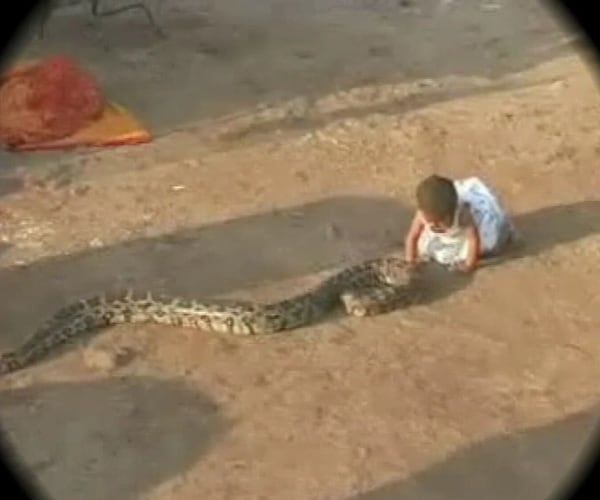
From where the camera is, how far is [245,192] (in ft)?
26.1

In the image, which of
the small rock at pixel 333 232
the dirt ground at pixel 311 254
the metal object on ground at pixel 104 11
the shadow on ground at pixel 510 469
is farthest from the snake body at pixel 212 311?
the metal object on ground at pixel 104 11

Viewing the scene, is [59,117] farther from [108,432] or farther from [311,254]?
[108,432]

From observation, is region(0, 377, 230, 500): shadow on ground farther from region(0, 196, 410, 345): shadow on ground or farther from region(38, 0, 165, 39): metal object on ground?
region(38, 0, 165, 39): metal object on ground

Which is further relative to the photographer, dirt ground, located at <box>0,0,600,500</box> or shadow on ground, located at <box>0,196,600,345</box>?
shadow on ground, located at <box>0,196,600,345</box>

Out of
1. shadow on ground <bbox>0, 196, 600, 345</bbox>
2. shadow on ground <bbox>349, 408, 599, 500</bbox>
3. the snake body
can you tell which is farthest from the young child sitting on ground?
shadow on ground <bbox>349, 408, 599, 500</bbox>

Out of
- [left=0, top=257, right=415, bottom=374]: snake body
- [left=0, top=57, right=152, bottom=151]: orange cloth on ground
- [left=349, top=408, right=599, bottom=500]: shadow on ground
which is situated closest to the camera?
[left=349, top=408, right=599, bottom=500]: shadow on ground

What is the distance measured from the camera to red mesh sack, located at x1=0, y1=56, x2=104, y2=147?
873 cm

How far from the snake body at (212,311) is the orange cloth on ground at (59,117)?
2174 millimetres

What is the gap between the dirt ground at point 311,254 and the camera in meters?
5.53

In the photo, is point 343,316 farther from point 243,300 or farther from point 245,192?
point 245,192

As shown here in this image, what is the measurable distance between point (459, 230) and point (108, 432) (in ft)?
7.06

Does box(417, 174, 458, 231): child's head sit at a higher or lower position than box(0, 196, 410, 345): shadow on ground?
higher

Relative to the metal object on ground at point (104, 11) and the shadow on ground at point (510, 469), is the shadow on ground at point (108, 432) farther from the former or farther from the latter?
the metal object on ground at point (104, 11)

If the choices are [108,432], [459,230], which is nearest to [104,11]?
[459,230]
